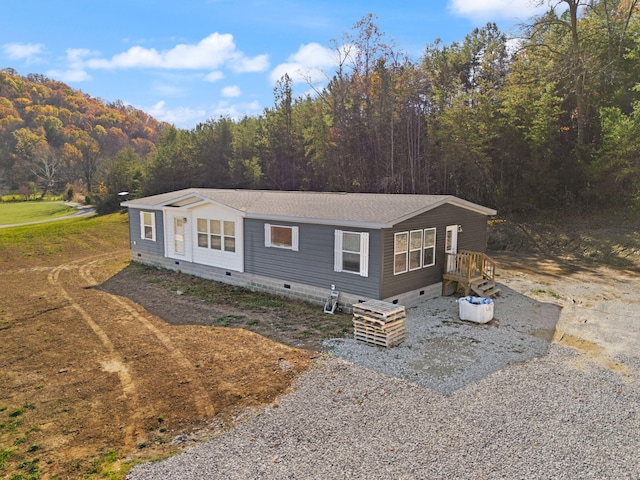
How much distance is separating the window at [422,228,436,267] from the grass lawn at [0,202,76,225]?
33.6 metres

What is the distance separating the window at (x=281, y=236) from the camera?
1160 centimetres

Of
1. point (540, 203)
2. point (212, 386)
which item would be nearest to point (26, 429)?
point (212, 386)

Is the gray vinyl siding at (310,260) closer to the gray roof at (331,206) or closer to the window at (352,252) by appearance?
the window at (352,252)

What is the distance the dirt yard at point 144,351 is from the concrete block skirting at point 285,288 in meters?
0.47

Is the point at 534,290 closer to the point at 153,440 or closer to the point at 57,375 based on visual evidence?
the point at 153,440

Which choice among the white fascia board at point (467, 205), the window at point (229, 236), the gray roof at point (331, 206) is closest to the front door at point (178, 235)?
the gray roof at point (331, 206)

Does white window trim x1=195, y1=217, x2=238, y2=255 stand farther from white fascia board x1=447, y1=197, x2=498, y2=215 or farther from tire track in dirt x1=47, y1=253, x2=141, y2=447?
white fascia board x1=447, y1=197, x2=498, y2=215

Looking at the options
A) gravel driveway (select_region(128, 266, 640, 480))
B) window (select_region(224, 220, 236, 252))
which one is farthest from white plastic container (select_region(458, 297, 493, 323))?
window (select_region(224, 220, 236, 252))

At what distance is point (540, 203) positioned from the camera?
21578 mm

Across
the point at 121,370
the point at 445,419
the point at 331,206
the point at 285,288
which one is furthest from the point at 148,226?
the point at 445,419

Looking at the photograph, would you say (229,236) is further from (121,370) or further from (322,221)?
(121,370)

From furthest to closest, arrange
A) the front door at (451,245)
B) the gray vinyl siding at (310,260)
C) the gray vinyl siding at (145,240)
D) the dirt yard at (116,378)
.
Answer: the gray vinyl siding at (145,240)
the front door at (451,245)
the gray vinyl siding at (310,260)
the dirt yard at (116,378)

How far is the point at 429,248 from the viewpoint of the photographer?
11547mm

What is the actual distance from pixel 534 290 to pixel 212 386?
10.1 meters
